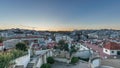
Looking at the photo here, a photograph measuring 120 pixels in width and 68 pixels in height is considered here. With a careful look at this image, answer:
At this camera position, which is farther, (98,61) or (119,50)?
(119,50)

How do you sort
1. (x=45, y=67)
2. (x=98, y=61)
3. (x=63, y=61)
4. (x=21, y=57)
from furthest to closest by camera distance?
A: 1. (x=63, y=61)
2. (x=45, y=67)
3. (x=98, y=61)
4. (x=21, y=57)

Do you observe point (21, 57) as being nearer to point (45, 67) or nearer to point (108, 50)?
point (45, 67)

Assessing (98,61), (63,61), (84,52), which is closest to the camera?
(98,61)

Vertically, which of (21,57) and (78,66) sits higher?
(21,57)

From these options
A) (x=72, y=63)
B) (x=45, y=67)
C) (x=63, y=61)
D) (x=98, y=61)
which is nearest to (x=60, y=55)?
(x=63, y=61)

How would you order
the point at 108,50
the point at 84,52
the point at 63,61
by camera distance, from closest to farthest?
the point at 63,61 → the point at 108,50 → the point at 84,52

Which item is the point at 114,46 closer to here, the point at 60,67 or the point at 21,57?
the point at 60,67

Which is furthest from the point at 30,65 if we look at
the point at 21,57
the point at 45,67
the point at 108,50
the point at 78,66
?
the point at 108,50

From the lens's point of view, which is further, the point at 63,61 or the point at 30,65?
the point at 63,61

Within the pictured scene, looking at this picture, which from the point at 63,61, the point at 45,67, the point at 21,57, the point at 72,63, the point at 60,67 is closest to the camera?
the point at 21,57
